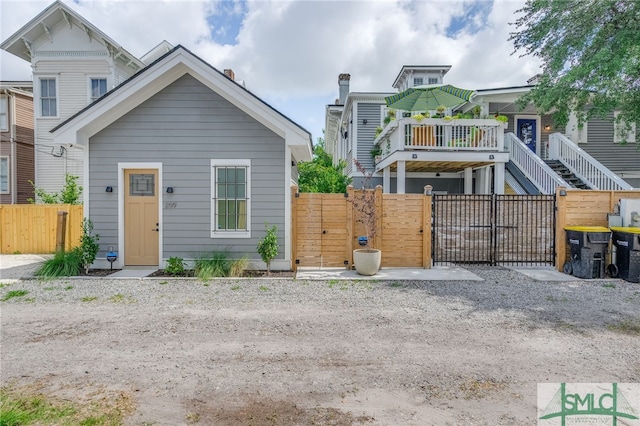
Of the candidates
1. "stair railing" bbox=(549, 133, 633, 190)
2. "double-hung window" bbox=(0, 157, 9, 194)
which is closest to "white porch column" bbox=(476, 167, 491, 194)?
"stair railing" bbox=(549, 133, 633, 190)

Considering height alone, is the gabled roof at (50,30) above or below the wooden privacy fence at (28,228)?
above

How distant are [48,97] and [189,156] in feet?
34.1

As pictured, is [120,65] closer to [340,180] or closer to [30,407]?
[340,180]

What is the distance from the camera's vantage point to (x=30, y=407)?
279cm

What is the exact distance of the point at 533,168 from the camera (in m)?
12.6

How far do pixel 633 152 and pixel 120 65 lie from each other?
22202 millimetres

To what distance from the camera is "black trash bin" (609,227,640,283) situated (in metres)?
7.72

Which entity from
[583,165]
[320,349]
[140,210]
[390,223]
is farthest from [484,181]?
[320,349]

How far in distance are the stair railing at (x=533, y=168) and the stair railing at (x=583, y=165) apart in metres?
0.92

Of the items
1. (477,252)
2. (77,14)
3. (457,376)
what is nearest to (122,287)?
(457,376)

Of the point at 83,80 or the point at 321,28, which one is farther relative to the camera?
the point at 83,80

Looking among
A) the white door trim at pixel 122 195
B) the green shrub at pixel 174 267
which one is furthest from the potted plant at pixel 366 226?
the white door trim at pixel 122 195

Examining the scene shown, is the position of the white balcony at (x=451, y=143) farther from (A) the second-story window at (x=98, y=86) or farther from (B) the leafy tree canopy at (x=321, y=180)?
(A) the second-story window at (x=98, y=86)

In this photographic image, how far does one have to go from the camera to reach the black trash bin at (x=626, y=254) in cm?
772
